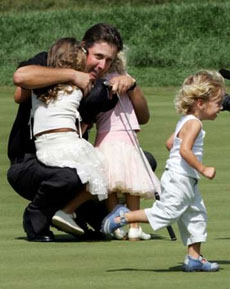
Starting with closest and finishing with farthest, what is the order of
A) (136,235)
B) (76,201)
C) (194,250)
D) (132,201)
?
(194,250) → (136,235) → (76,201) → (132,201)

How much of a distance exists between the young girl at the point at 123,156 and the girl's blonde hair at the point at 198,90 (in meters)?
1.18

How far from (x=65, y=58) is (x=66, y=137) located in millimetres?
498

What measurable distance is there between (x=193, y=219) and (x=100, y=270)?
0.56 m

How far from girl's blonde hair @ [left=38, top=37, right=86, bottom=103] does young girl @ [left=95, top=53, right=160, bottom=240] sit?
0.27m

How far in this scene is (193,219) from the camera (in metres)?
6.08

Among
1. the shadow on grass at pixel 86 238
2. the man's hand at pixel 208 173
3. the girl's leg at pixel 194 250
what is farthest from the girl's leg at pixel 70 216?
the man's hand at pixel 208 173

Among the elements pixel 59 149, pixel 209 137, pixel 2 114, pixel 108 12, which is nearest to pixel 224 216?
pixel 59 149

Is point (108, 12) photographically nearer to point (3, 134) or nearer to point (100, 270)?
point (3, 134)

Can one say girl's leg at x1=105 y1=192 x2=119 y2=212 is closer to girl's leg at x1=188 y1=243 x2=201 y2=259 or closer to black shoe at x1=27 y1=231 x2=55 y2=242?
black shoe at x1=27 y1=231 x2=55 y2=242

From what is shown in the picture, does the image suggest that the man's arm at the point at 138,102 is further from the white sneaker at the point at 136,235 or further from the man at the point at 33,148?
the white sneaker at the point at 136,235

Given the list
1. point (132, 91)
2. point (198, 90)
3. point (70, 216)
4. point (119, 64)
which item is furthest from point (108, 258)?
point (119, 64)

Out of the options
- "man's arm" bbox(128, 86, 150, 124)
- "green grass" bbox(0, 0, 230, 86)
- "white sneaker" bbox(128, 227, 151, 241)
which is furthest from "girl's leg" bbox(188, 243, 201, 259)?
"green grass" bbox(0, 0, 230, 86)

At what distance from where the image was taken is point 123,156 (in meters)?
7.34

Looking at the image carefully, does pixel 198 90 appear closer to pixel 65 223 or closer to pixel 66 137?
pixel 66 137
